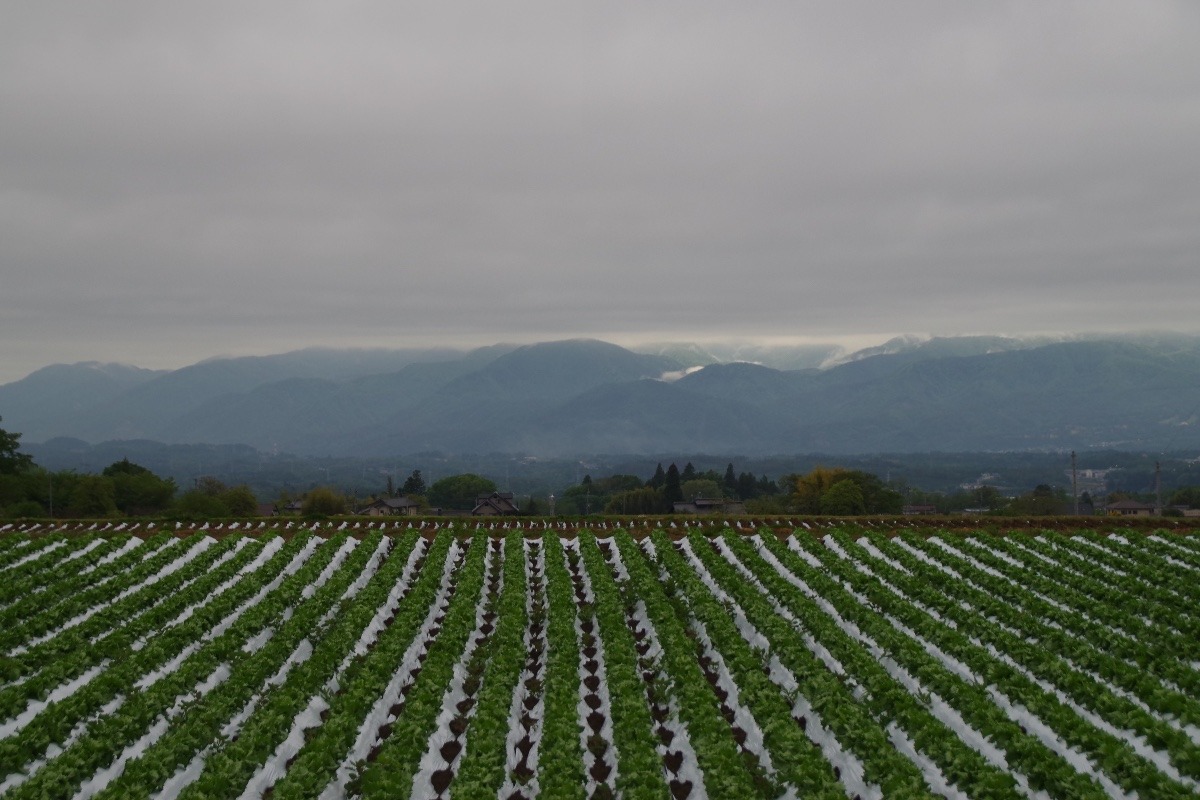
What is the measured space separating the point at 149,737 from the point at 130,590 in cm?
978

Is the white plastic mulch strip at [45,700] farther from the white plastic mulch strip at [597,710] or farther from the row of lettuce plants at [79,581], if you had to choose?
the white plastic mulch strip at [597,710]

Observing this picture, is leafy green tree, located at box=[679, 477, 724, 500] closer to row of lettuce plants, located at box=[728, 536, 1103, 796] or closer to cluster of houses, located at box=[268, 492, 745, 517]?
cluster of houses, located at box=[268, 492, 745, 517]

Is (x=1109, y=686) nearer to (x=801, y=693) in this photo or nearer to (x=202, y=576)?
(x=801, y=693)

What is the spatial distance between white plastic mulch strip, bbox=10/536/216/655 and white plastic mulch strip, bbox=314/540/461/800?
6815 mm

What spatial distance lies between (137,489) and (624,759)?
54.4 metres

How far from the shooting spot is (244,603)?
63.2 feet

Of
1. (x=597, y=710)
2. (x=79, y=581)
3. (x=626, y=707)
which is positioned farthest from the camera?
(x=79, y=581)

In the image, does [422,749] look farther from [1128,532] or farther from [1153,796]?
[1128,532]

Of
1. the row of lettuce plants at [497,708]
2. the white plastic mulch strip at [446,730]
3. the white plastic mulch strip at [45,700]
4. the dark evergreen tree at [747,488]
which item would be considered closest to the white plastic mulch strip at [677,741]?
the row of lettuce plants at [497,708]

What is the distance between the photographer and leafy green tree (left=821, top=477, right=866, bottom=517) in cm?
5541

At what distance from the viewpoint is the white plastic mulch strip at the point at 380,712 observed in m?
10.7

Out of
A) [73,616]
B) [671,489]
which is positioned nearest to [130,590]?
[73,616]

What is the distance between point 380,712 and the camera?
1312cm

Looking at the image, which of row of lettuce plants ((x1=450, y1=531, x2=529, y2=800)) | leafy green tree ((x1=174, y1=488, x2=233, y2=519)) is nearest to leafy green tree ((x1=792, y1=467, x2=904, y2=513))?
leafy green tree ((x1=174, y1=488, x2=233, y2=519))
